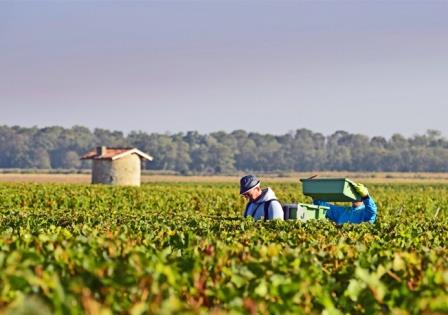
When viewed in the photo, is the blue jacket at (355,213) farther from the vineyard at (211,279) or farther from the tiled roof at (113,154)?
the tiled roof at (113,154)

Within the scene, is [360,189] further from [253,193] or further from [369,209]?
[253,193]

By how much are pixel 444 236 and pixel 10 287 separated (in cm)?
681

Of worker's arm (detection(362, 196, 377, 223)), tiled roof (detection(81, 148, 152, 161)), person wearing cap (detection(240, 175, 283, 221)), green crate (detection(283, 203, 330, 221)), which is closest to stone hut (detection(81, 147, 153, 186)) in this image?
tiled roof (detection(81, 148, 152, 161))

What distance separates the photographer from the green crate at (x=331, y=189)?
13.3 metres

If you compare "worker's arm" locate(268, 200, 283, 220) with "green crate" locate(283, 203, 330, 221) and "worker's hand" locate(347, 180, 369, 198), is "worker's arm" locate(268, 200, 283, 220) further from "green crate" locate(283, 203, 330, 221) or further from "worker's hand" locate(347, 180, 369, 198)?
"worker's hand" locate(347, 180, 369, 198)

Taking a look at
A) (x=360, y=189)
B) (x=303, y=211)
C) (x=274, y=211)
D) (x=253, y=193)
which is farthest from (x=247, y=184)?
(x=360, y=189)

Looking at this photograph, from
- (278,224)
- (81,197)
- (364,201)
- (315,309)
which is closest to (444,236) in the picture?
(278,224)

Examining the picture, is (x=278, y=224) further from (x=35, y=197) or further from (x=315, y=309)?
(x=35, y=197)

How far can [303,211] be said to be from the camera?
521 inches

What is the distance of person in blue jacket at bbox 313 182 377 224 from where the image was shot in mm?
13258

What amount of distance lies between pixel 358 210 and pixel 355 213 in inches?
2.9

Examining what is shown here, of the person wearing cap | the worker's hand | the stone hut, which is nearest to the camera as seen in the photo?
the person wearing cap

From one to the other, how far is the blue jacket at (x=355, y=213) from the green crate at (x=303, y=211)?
358mm

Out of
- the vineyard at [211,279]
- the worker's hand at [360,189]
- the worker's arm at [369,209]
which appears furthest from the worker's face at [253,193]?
the vineyard at [211,279]
